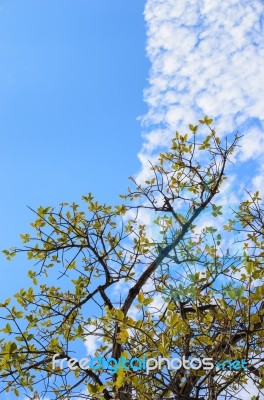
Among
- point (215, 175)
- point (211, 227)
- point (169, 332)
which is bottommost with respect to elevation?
point (169, 332)

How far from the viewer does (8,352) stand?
276 centimetres

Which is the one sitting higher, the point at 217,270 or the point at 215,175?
the point at 215,175

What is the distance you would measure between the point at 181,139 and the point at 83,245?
1.41 meters

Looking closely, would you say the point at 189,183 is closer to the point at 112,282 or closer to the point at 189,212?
the point at 189,212

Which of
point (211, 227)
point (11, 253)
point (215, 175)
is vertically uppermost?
point (11, 253)

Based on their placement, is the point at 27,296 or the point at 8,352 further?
the point at 27,296

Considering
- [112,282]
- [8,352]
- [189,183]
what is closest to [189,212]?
[189,183]

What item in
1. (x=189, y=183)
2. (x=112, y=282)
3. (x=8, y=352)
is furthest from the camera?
(x=189, y=183)

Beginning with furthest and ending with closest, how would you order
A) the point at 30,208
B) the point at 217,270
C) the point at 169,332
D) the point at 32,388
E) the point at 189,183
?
1. the point at 189,183
2. the point at 32,388
3. the point at 30,208
4. the point at 217,270
5. the point at 169,332

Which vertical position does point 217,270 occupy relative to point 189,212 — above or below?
below

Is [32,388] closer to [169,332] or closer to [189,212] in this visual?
[169,332]

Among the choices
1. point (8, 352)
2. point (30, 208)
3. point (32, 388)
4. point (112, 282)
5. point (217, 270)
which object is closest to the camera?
point (8, 352)

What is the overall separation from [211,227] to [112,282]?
111 centimetres

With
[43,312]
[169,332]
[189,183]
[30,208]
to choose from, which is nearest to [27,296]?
[43,312]
